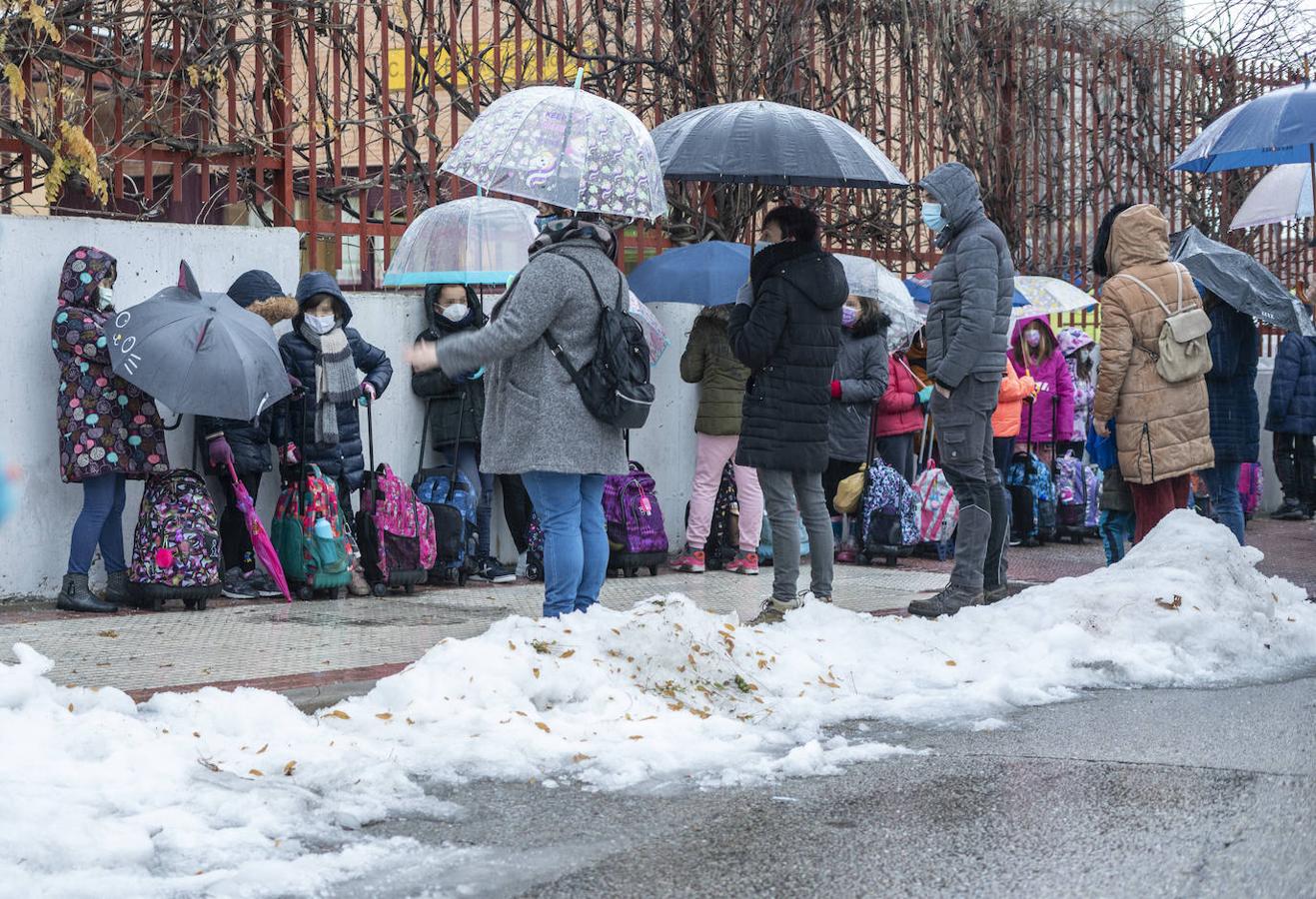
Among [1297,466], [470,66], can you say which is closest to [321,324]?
[470,66]

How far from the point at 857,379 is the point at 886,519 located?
110 cm

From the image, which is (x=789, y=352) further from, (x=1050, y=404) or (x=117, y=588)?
(x=1050, y=404)

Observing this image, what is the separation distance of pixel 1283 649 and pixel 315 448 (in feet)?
16.8

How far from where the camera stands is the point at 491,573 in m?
9.96

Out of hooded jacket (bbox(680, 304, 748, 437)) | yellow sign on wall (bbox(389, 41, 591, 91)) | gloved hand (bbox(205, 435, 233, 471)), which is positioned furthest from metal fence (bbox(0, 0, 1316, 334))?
gloved hand (bbox(205, 435, 233, 471))

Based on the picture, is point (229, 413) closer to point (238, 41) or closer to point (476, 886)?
point (238, 41)

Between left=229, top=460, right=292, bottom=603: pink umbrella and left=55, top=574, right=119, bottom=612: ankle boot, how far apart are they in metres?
0.80

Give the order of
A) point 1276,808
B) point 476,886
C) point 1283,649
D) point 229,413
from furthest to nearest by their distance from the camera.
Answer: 1. point 229,413
2. point 1283,649
3. point 1276,808
4. point 476,886

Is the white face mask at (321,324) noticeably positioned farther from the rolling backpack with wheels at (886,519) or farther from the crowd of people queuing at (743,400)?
the rolling backpack with wheels at (886,519)

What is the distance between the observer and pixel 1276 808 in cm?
450

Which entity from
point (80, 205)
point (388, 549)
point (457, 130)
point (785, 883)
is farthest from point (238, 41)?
point (785, 883)

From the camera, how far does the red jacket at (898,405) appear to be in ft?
38.9

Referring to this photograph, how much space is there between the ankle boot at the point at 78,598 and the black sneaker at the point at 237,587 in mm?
776

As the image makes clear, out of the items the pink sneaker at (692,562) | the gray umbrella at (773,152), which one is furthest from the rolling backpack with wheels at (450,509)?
the gray umbrella at (773,152)
